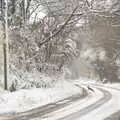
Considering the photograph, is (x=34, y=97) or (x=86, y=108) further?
(x=34, y=97)

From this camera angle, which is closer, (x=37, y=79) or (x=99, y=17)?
(x=99, y=17)

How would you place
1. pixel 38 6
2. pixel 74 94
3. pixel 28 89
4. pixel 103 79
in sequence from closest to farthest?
1. pixel 103 79
2. pixel 74 94
3. pixel 38 6
4. pixel 28 89

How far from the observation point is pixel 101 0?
3.24 meters

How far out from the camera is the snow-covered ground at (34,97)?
3.52 metres

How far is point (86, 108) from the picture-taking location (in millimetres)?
3160

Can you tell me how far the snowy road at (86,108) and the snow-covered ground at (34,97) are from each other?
0.12m

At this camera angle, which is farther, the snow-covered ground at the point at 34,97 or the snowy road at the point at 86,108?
the snow-covered ground at the point at 34,97

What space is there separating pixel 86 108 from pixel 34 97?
2.80 ft

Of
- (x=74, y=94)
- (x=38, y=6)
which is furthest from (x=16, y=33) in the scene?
(x=74, y=94)

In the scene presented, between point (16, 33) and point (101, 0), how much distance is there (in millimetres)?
1449

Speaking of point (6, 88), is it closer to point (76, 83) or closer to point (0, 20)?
point (0, 20)

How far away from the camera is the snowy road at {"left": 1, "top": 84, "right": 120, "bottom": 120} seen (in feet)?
9.93

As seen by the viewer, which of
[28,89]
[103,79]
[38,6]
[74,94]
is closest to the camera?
[103,79]

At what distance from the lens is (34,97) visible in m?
3.82
